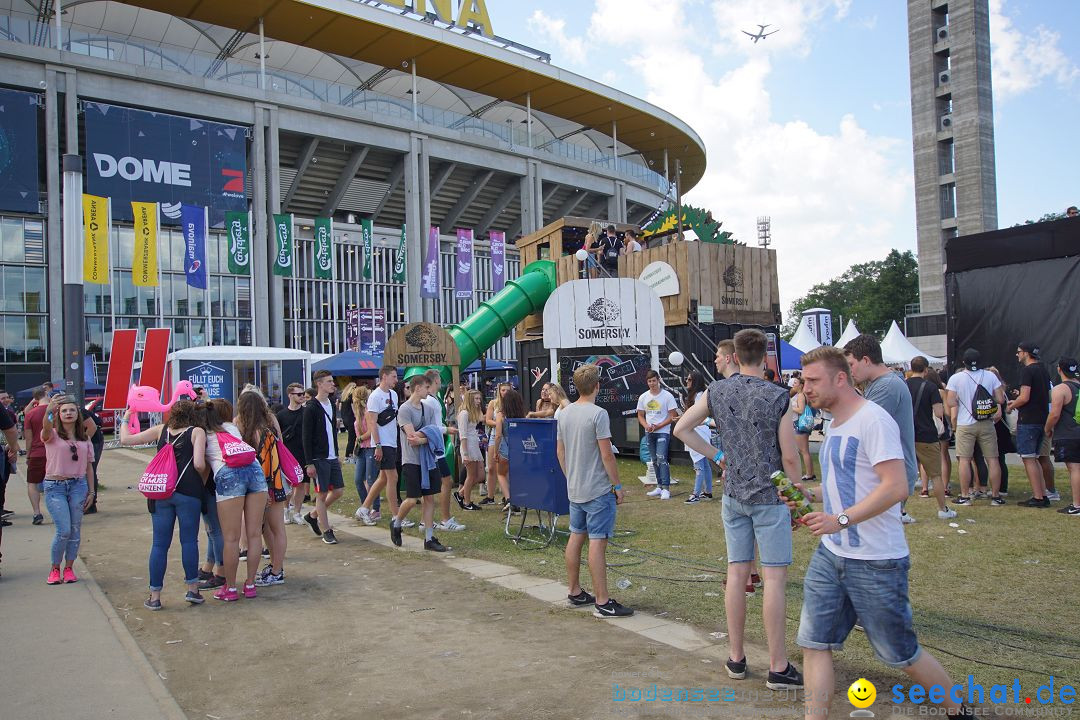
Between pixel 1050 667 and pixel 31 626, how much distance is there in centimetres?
659

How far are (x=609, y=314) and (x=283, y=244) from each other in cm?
2065

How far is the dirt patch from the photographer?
3.88m

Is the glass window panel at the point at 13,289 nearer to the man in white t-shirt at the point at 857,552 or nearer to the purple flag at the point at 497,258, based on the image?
the purple flag at the point at 497,258

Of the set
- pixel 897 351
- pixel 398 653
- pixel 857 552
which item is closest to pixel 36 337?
pixel 398 653

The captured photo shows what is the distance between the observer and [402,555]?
298 inches

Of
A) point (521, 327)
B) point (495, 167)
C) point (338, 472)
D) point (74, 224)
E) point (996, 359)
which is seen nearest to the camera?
point (338, 472)

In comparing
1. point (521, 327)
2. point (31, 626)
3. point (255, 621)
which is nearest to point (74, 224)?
point (31, 626)

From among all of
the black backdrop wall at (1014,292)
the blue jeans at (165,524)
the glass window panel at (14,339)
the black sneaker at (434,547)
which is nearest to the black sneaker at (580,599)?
the black sneaker at (434,547)

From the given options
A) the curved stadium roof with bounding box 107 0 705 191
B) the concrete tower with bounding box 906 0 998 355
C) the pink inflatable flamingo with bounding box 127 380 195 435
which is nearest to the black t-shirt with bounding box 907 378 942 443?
the pink inflatable flamingo with bounding box 127 380 195 435

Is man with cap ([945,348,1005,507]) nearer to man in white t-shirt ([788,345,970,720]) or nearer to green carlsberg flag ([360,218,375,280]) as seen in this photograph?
man in white t-shirt ([788,345,970,720])

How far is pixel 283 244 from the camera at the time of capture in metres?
30.1

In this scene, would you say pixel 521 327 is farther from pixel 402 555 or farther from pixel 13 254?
pixel 13 254

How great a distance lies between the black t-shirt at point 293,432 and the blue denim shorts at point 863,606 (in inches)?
263

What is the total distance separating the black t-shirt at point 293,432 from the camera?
855 centimetres
